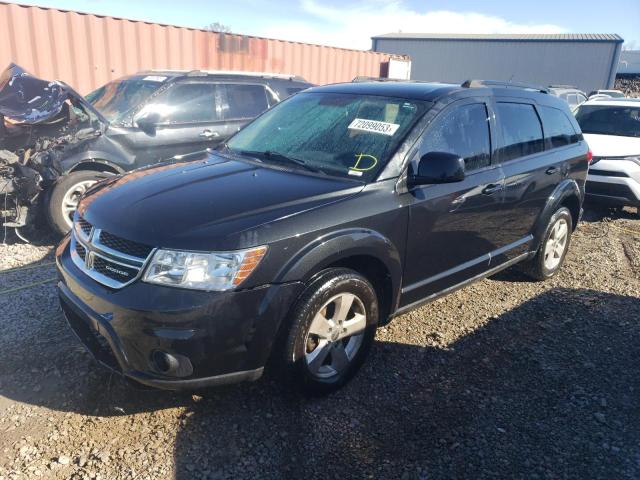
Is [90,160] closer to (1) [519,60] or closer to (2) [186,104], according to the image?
(2) [186,104]

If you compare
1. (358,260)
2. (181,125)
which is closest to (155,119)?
(181,125)

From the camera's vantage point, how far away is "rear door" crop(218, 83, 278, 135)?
6.50 meters

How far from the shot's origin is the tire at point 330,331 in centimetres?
261

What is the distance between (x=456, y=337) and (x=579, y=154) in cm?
244

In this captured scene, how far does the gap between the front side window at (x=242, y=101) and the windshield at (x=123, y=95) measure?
827 millimetres

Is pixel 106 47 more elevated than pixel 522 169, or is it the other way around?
pixel 106 47

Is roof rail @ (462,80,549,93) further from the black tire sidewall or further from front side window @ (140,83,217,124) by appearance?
front side window @ (140,83,217,124)

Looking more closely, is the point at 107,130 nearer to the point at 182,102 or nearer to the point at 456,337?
the point at 182,102

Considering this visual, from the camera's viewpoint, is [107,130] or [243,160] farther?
[107,130]

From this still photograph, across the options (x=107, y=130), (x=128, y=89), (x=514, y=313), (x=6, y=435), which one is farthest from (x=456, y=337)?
(x=128, y=89)

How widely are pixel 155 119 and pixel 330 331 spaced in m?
4.01

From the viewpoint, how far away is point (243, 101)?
671cm

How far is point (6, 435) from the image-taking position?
8.41 ft

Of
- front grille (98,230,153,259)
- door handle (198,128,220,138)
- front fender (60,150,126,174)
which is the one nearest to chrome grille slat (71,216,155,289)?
front grille (98,230,153,259)
